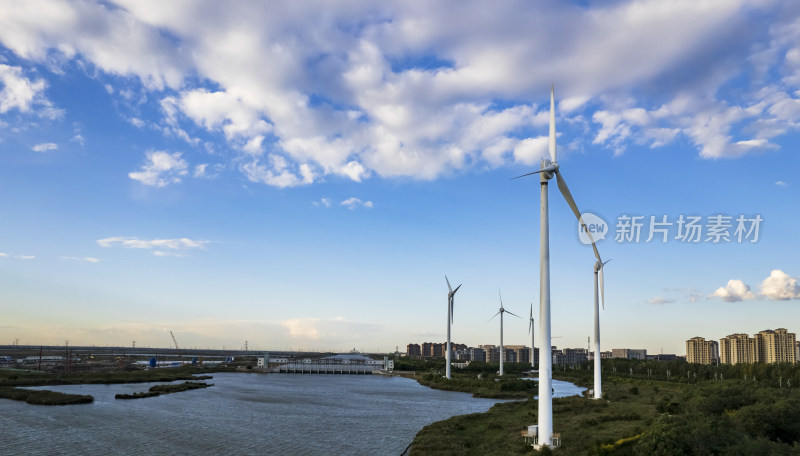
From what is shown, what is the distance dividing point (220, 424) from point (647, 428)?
163 ft

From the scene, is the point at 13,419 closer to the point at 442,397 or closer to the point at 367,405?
the point at 367,405

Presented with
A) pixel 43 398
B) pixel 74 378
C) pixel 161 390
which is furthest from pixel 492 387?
pixel 74 378

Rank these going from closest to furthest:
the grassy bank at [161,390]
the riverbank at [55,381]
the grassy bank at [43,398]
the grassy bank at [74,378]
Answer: the grassy bank at [43,398] < the riverbank at [55,381] < the grassy bank at [161,390] < the grassy bank at [74,378]

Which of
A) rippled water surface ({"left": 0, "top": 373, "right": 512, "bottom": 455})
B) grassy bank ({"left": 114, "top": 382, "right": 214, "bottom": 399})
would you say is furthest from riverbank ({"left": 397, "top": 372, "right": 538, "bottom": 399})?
grassy bank ({"left": 114, "top": 382, "right": 214, "bottom": 399})

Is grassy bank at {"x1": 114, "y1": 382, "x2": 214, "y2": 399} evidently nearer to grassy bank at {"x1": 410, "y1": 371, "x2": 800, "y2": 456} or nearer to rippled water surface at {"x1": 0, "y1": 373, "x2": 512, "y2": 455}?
rippled water surface at {"x1": 0, "y1": 373, "x2": 512, "y2": 455}

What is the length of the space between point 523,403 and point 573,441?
43257 millimetres

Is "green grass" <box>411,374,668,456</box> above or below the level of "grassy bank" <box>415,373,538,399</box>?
above

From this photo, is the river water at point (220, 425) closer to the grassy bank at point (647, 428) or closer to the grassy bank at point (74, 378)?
the grassy bank at point (647, 428)

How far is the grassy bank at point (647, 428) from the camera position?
106 ft

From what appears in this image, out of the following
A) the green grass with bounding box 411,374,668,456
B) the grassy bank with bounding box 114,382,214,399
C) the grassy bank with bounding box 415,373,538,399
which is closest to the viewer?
the green grass with bounding box 411,374,668,456

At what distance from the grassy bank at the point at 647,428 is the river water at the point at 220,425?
281 inches

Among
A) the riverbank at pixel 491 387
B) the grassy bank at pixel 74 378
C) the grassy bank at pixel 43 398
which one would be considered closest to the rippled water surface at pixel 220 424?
the grassy bank at pixel 43 398

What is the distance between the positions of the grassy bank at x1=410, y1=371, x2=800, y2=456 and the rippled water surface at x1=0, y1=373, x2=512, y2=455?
7.00 meters

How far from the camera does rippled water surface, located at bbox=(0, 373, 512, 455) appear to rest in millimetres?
50531
